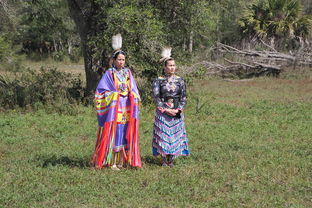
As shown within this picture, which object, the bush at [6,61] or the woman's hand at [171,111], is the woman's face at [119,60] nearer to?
the woman's hand at [171,111]

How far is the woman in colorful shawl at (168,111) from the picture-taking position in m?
7.12

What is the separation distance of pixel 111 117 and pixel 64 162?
1251mm

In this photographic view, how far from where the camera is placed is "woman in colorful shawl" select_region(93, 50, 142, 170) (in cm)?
689

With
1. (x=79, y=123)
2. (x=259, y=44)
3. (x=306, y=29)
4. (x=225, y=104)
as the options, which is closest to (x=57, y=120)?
(x=79, y=123)

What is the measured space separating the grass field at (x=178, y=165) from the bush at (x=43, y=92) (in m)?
0.66

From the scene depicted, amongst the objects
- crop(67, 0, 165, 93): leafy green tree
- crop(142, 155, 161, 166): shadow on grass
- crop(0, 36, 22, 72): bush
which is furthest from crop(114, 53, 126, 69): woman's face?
crop(0, 36, 22, 72): bush

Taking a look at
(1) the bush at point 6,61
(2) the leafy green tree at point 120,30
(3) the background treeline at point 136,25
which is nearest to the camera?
(2) the leafy green tree at point 120,30

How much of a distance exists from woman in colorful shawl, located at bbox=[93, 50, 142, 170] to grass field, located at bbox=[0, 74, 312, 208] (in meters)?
0.23

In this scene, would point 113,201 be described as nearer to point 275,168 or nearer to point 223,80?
Answer: point 275,168

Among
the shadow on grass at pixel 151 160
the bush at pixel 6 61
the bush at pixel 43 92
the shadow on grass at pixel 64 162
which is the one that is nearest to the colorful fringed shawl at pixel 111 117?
the shadow on grass at pixel 64 162

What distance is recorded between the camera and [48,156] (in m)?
7.96

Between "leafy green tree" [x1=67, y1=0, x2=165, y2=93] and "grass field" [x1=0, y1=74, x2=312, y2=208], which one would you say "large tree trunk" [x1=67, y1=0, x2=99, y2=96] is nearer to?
"leafy green tree" [x1=67, y1=0, x2=165, y2=93]

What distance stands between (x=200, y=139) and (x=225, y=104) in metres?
4.96

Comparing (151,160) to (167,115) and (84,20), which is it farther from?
→ (84,20)
